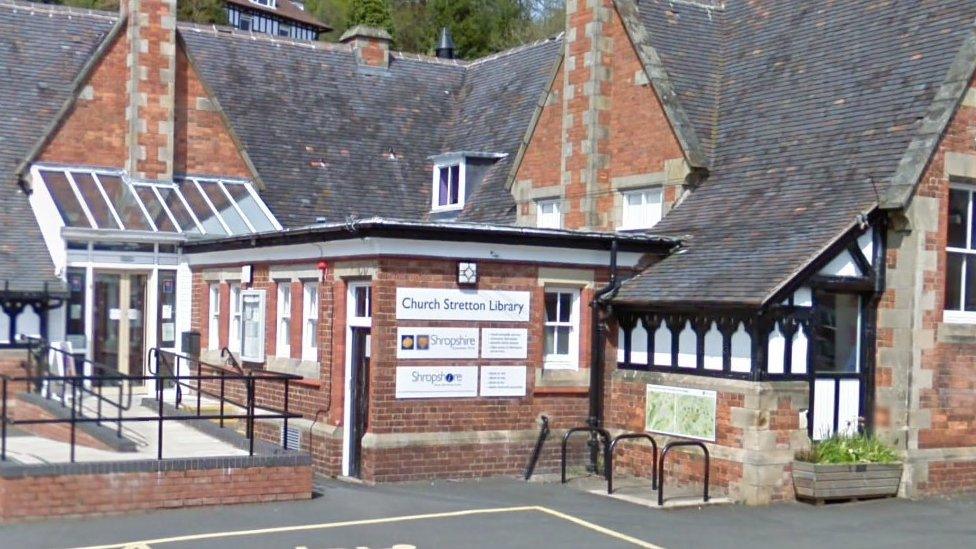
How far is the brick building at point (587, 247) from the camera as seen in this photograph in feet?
53.5

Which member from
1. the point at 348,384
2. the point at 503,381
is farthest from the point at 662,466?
the point at 348,384

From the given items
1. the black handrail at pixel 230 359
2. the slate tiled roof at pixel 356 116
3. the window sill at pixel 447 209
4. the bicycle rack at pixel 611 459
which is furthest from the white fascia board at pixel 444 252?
the window sill at pixel 447 209

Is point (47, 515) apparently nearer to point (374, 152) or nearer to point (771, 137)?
point (771, 137)

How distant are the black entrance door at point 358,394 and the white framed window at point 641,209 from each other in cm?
Result: 578

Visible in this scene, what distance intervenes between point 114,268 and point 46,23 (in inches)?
305

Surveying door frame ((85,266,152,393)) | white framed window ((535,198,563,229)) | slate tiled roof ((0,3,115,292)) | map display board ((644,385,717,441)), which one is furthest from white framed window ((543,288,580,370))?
slate tiled roof ((0,3,115,292))

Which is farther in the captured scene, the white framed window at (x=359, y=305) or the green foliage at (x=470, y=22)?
the green foliage at (x=470, y=22)

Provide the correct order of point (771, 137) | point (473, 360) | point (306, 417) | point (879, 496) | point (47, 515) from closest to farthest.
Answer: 1. point (47, 515)
2. point (879, 496)
3. point (473, 360)
4. point (306, 417)
5. point (771, 137)

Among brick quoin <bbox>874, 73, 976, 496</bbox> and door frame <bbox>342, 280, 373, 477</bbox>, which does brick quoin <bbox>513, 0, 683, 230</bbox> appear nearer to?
brick quoin <bbox>874, 73, 976, 496</bbox>

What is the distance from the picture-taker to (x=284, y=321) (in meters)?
19.9

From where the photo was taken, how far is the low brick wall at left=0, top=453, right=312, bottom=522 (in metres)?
13.1

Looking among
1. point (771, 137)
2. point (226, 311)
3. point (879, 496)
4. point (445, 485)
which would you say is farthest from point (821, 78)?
point (226, 311)

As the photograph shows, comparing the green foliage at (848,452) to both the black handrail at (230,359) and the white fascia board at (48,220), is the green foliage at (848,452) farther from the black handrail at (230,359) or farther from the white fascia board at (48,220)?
the white fascia board at (48,220)

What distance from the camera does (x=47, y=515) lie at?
13.2 meters
